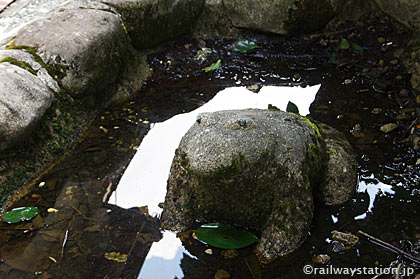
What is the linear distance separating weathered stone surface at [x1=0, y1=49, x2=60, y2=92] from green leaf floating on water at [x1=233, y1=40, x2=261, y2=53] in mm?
1987

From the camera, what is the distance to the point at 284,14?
448 cm

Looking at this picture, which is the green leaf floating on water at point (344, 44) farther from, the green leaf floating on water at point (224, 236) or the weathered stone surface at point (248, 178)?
the green leaf floating on water at point (224, 236)

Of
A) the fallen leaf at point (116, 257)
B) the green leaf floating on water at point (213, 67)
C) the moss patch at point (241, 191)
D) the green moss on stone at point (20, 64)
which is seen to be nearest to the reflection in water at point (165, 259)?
the fallen leaf at point (116, 257)

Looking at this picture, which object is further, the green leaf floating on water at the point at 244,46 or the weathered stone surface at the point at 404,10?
the green leaf floating on water at the point at 244,46

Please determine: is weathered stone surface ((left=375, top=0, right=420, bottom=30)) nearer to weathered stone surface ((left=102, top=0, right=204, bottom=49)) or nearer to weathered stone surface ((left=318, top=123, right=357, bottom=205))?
weathered stone surface ((left=102, top=0, right=204, bottom=49))

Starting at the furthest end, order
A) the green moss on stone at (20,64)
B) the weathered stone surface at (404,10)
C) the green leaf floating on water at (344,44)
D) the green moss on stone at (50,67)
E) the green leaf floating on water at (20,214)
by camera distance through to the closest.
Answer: the green leaf floating on water at (344,44) < the weathered stone surface at (404,10) < the green moss on stone at (50,67) < the green moss on stone at (20,64) < the green leaf floating on water at (20,214)

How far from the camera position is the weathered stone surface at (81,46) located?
3424 mm

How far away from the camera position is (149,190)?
2.87 m

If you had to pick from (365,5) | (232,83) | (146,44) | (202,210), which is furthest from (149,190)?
(365,5)

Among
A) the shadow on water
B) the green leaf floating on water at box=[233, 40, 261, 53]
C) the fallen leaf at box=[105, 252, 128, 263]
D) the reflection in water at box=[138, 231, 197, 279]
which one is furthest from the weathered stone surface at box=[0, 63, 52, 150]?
the green leaf floating on water at box=[233, 40, 261, 53]

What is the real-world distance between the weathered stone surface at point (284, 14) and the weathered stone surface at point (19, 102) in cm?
230

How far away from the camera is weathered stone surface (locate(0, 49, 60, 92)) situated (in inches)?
130

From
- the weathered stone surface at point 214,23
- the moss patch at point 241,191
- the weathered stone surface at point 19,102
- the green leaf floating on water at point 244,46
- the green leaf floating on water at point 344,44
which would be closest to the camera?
the moss patch at point 241,191

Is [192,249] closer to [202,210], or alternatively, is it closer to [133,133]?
[202,210]
